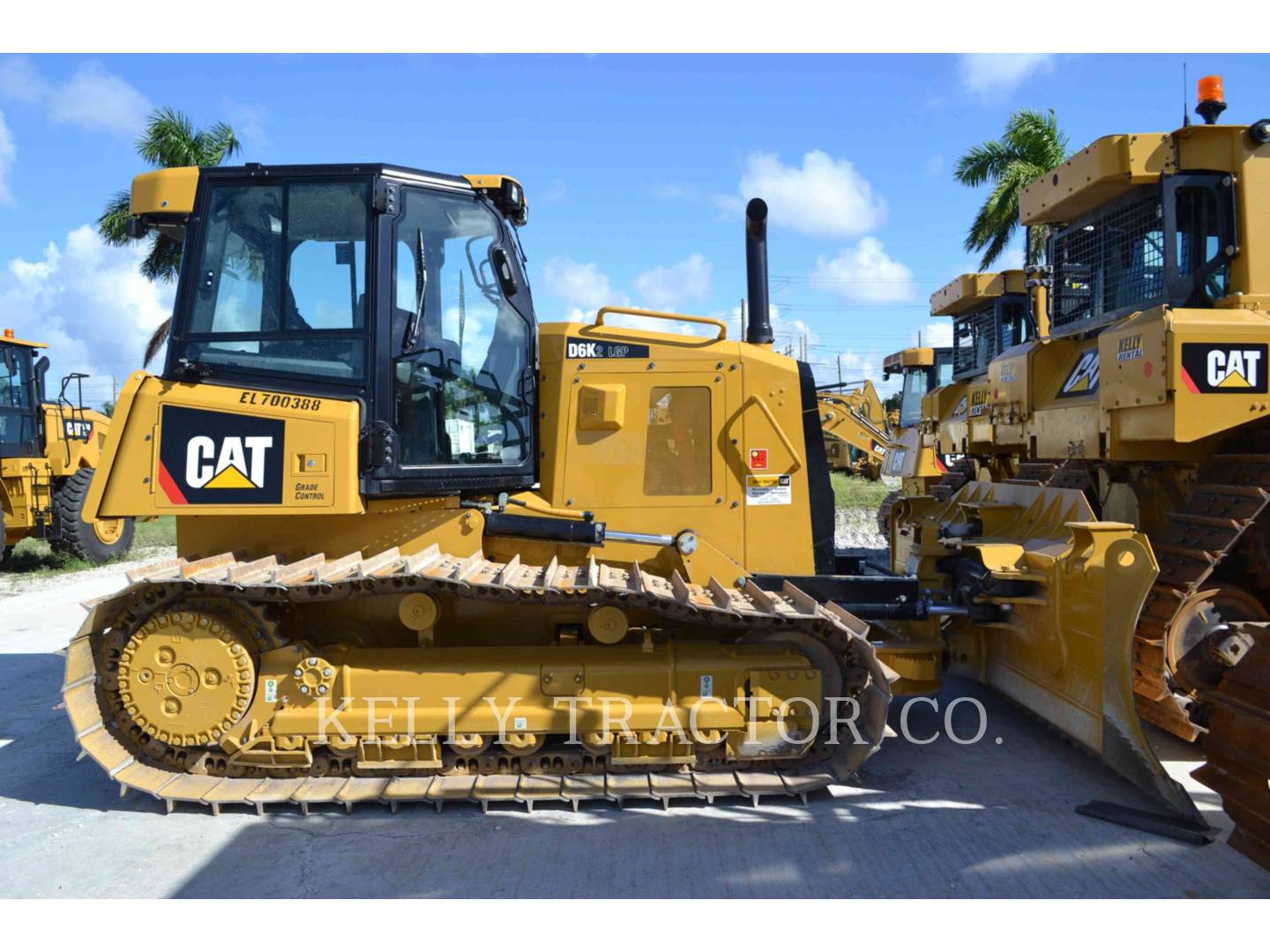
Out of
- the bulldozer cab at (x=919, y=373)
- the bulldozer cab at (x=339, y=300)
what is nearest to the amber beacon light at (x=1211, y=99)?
the bulldozer cab at (x=339, y=300)

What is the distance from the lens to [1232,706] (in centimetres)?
345

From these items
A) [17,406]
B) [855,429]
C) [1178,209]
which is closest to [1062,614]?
[1178,209]

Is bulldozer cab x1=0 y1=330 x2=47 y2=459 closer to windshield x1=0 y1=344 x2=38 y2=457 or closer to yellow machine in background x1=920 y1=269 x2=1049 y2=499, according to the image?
windshield x1=0 y1=344 x2=38 y2=457

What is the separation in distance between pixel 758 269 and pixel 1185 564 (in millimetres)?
2846

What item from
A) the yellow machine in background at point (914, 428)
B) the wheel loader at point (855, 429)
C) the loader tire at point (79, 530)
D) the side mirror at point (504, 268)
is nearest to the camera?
the side mirror at point (504, 268)

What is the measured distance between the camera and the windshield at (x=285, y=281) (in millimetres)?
4625

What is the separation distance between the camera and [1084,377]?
6.60 m

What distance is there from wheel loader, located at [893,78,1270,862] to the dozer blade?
6 centimetres

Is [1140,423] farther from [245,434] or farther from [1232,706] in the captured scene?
[245,434]

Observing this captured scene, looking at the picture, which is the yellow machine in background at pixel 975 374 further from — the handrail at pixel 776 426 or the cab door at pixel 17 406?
the cab door at pixel 17 406

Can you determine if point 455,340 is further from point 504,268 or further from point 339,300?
point 339,300

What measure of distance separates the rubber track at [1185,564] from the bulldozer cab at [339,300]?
12.7 ft

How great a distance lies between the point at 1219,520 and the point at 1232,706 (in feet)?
6.43

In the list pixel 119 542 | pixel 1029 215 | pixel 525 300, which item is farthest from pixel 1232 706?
pixel 119 542
